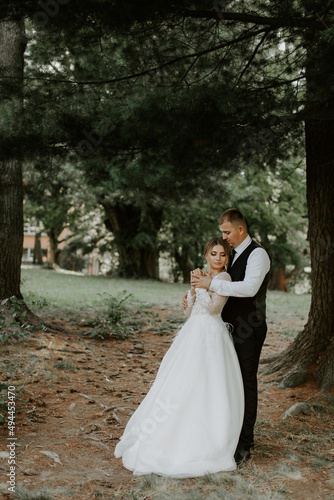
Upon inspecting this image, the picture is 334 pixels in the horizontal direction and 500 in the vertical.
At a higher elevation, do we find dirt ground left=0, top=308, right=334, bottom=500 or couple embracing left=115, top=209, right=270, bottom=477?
couple embracing left=115, top=209, right=270, bottom=477

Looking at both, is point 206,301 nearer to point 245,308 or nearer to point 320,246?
point 245,308

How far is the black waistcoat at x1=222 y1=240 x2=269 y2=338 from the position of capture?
12.8 ft

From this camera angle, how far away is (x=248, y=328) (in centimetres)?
390

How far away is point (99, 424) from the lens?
466cm

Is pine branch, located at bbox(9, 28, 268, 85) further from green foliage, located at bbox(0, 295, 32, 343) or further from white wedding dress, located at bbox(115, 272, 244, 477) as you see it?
white wedding dress, located at bbox(115, 272, 244, 477)


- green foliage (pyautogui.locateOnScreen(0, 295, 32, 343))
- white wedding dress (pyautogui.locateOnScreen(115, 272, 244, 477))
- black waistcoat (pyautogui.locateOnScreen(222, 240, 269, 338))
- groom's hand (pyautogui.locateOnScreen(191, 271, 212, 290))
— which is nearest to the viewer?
white wedding dress (pyautogui.locateOnScreen(115, 272, 244, 477))

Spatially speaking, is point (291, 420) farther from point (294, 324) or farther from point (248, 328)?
point (294, 324)

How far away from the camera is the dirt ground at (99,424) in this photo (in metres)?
3.34

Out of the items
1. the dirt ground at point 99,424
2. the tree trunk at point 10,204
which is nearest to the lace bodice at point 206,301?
the dirt ground at point 99,424

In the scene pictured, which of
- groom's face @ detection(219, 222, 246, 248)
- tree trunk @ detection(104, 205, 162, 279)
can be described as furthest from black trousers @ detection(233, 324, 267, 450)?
tree trunk @ detection(104, 205, 162, 279)

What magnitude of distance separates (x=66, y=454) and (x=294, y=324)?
26.8 feet

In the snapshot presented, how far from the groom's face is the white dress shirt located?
0.19 metres

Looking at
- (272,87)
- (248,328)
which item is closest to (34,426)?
(248,328)

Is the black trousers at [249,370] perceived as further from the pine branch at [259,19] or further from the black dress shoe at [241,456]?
the pine branch at [259,19]
